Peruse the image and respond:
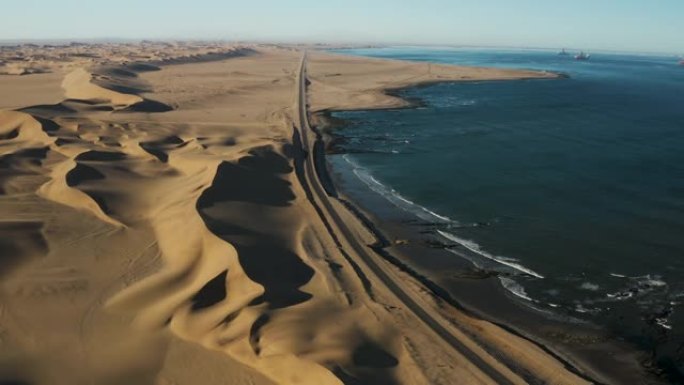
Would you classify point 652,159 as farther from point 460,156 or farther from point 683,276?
point 683,276

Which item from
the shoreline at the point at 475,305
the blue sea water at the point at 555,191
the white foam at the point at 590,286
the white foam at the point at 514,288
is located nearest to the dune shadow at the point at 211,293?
the shoreline at the point at 475,305

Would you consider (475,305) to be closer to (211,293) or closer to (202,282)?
(211,293)

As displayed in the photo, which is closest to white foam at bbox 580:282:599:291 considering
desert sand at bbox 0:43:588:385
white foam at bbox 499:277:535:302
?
white foam at bbox 499:277:535:302

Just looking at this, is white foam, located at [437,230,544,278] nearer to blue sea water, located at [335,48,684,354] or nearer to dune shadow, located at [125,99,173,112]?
blue sea water, located at [335,48,684,354]

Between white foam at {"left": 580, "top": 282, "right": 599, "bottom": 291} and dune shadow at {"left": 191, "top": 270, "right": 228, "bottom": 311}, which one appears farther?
white foam at {"left": 580, "top": 282, "right": 599, "bottom": 291}

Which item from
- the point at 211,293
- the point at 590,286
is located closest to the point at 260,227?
the point at 211,293

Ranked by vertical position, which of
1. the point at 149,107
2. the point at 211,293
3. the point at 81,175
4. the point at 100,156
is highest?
the point at 149,107

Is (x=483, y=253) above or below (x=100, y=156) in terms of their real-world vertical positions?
below
